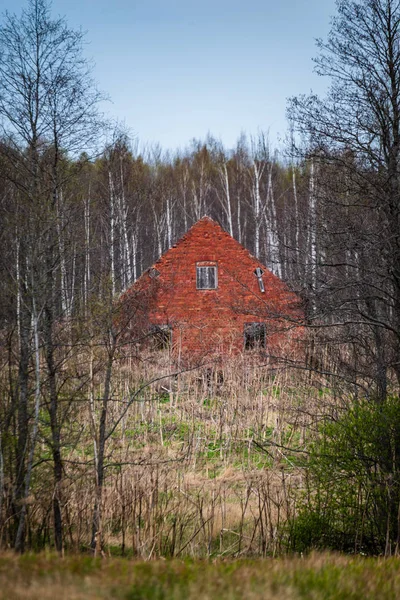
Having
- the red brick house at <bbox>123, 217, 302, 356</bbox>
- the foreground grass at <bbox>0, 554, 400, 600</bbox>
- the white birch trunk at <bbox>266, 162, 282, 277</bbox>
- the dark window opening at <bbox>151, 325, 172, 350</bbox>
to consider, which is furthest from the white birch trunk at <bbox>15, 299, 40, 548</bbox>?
the red brick house at <bbox>123, 217, 302, 356</bbox>

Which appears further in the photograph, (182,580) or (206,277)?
(206,277)

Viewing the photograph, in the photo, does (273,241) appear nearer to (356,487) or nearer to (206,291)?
(206,291)

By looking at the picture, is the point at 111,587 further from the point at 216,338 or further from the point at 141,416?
the point at 216,338

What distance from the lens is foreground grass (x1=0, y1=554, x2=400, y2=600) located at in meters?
3.20

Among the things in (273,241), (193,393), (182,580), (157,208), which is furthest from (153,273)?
(157,208)

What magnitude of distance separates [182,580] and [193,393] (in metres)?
8.70

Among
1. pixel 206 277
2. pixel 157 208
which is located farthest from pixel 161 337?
pixel 157 208

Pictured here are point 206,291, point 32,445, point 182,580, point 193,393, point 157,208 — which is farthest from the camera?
point 157,208

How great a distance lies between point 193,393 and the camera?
40.0 ft

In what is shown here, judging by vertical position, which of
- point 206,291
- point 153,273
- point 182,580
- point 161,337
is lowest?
point 182,580

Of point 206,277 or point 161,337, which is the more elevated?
point 206,277

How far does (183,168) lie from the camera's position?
40438 millimetres

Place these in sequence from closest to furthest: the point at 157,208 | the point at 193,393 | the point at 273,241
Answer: the point at 193,393
the point at 273,241
the point at 157,208

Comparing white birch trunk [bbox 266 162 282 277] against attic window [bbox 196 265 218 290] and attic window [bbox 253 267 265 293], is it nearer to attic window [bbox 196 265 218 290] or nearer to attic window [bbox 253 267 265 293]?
attic window [bbox 253 267 265 293]
